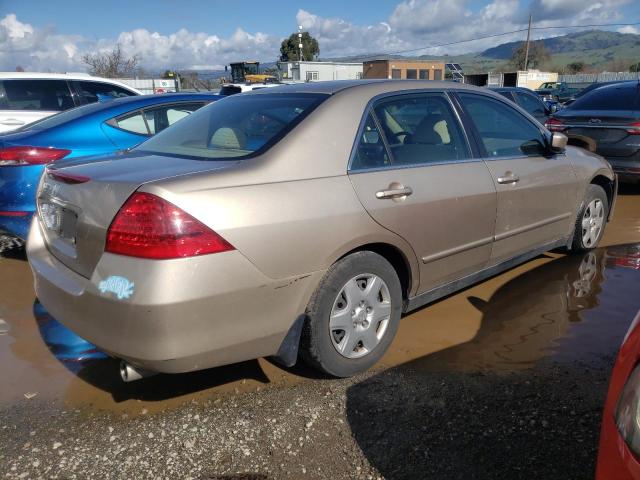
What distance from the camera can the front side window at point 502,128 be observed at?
148 inches

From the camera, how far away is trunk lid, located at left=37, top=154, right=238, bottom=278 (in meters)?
2.36

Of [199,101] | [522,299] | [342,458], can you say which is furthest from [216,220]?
[199,101]

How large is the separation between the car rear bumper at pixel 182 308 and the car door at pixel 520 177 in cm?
176

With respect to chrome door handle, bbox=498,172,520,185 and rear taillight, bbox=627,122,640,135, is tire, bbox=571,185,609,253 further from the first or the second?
rear taillight, bbox=627,122,640,135

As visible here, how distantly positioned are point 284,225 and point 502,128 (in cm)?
239

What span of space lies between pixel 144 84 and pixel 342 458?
29130 mm

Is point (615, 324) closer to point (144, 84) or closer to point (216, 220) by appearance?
point (216, 220)

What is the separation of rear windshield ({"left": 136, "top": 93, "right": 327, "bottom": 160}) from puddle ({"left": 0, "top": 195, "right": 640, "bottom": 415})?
129cm

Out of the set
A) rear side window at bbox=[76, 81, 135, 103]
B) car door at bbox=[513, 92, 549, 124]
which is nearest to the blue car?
rear side window at bbox=[76, 81, 135, 103]

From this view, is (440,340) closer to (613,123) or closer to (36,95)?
(613,123)

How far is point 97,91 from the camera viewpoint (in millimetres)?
8117

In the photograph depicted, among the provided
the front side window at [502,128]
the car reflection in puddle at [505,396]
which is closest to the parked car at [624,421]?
the car reflection in puddle at [505,396]

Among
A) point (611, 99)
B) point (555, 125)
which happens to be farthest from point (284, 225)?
point (611, 99)

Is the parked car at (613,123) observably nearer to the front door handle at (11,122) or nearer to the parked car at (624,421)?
the parked car at (624,421)
